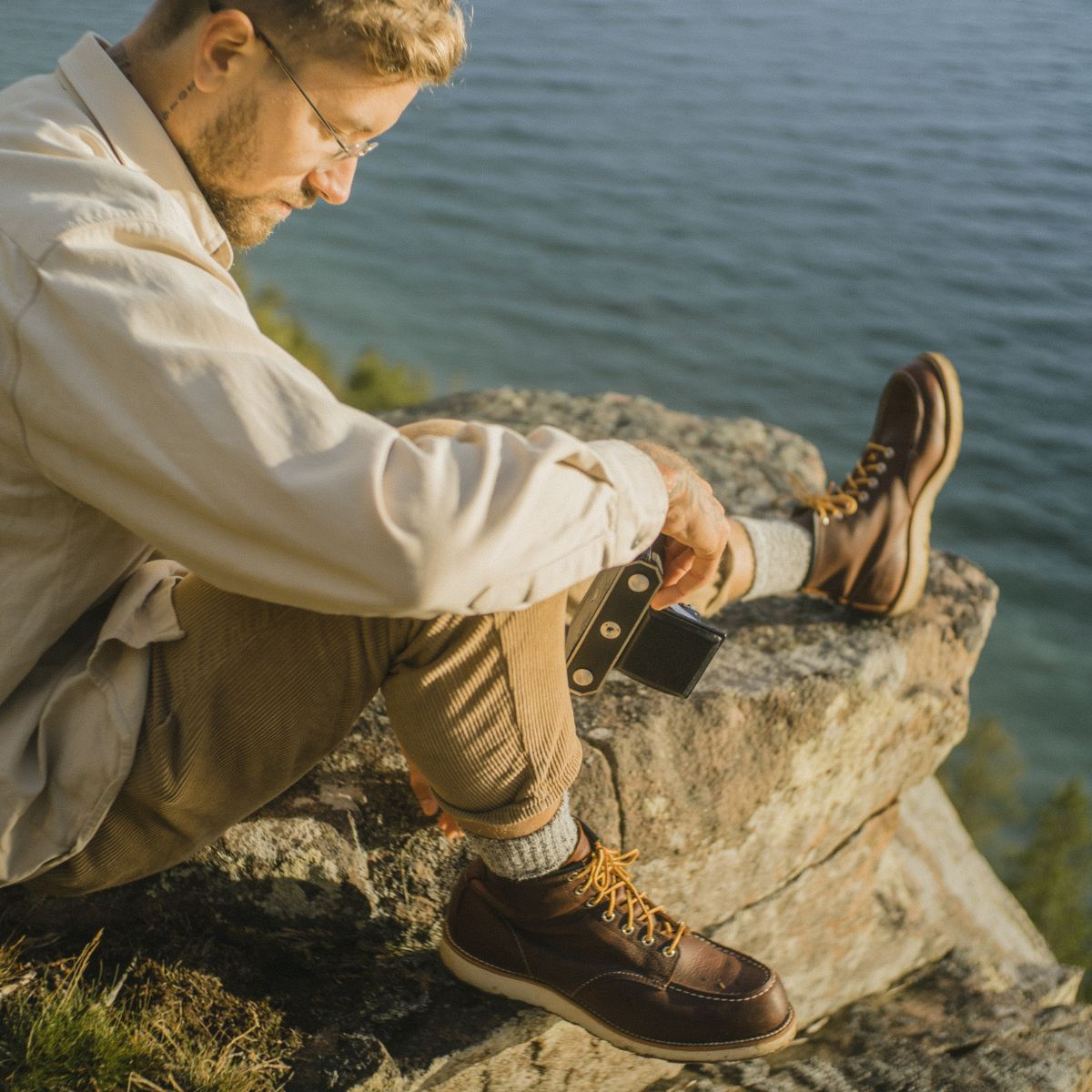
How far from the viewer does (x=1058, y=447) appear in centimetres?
1102

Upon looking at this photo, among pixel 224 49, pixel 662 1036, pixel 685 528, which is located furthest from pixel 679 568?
pixel 224 49

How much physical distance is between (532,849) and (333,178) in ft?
4.00

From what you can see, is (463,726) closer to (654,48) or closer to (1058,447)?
(1058,447)

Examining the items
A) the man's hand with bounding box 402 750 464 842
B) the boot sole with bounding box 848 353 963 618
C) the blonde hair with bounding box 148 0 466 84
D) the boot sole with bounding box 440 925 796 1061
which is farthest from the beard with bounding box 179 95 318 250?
the boot sole with bounding box 848 353 963 618

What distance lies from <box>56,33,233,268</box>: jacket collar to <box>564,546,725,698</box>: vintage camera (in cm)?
99

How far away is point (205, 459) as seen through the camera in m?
1.35

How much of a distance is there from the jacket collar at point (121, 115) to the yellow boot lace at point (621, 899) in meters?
1.33

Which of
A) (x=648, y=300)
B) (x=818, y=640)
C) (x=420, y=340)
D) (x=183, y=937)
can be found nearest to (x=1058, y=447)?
(x=648, y=300)

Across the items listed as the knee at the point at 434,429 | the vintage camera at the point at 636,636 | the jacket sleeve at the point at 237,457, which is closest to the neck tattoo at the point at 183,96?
the jacket sleeve at the point at 237,457

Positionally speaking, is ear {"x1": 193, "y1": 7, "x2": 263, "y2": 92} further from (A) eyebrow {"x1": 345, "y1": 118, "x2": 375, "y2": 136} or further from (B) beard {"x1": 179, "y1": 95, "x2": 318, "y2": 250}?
(A) eyebrow {"x1": 345, "y1": 118, "x2": 375, "y2": 136}

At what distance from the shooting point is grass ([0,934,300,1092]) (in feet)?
6.16

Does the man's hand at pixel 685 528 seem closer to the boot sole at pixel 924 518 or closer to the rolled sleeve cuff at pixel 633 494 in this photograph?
the rolled sleeve cuff at pixel 633 494

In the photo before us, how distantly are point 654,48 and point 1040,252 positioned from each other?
931 cm

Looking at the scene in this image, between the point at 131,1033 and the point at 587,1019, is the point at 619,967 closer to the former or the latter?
the point at 587,1019
